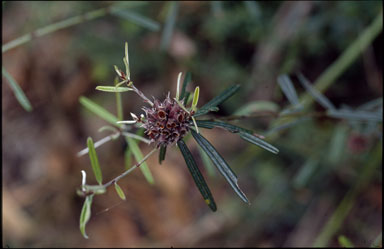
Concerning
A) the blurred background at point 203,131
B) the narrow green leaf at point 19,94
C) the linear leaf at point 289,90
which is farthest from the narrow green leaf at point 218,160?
the blurred background at point 203,131

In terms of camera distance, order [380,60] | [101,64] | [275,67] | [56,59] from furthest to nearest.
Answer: [56,59], [101,64], [275,67], [380,60]

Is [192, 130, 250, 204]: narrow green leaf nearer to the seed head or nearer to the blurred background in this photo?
the seed head

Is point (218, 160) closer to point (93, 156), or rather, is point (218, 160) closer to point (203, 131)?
point (93, 156)

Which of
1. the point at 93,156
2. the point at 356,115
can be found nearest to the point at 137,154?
the point at 93,156

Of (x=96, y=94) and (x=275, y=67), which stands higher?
(x=96, y=94)

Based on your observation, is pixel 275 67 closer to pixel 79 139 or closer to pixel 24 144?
pixel 79 139

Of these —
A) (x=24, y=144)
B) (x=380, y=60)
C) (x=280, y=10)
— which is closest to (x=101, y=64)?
(x=24, y=144)

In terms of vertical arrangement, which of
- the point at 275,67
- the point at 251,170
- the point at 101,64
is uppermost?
the point at 101,64
